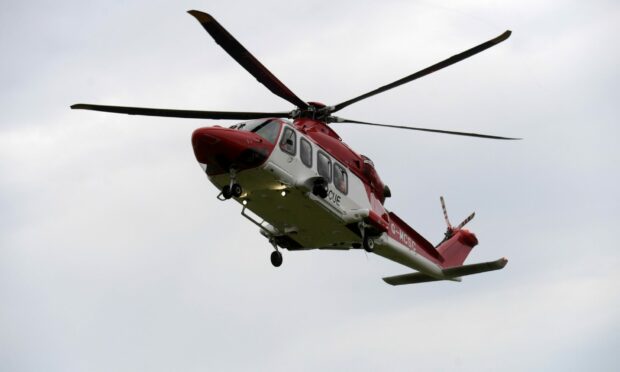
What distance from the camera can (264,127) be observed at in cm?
2128

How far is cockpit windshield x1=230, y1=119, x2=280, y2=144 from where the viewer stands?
2102 centimetres

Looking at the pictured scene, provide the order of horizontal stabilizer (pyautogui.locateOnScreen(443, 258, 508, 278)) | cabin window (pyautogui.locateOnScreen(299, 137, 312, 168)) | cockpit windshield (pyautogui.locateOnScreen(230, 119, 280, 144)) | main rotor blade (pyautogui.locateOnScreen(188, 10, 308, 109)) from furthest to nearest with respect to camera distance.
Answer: horizontal stabilizer (pyautogui.locateOnScreen(443, 258, 508, 278)) → cabin window (pyautogui.locateOnScreen(299, 137, 312, 168)) → cockpit windshield (pyautogui.locateOnScreen(230, 119, 280, 144)) → main rotor blade (pyautogui.locateOnScreen(188, 10, 308, 109))

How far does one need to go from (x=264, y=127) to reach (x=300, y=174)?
4.63 ft

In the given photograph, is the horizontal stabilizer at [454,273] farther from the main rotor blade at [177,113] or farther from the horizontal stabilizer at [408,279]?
the main rotor blade at [177,113]

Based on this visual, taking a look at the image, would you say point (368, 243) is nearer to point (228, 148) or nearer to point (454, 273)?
point (454, 273)

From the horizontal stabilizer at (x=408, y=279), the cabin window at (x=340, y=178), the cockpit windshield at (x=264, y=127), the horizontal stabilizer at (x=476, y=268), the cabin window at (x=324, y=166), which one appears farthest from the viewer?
the horizontal stabilizer at (x=408, y=279)

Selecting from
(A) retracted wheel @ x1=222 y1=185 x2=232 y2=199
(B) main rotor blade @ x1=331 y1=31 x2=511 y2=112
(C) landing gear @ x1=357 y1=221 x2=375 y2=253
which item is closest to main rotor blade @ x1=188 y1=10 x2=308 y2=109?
(B) main rotor blade @ x1=331 y1=31 x2=511 y2=112

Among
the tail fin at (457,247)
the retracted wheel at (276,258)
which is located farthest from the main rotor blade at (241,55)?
the tail fin at (457,247)

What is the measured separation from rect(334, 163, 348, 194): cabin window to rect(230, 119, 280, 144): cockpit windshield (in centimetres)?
236

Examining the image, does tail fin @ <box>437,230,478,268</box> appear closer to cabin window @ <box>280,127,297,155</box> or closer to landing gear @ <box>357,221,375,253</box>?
landing gear @ <box>357,221,375,253</box>

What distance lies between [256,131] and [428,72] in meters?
4.28

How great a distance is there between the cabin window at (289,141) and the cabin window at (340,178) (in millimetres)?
1801

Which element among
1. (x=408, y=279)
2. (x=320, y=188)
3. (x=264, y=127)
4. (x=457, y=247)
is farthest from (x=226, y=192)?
(x=457, y=247)

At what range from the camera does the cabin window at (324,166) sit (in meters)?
22.2
